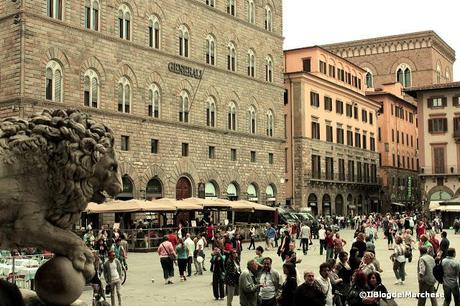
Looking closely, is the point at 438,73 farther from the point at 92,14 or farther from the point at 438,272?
the point at 438,272

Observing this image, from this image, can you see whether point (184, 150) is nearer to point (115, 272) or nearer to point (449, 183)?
point (115, 272)

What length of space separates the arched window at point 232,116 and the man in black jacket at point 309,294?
34128 mm

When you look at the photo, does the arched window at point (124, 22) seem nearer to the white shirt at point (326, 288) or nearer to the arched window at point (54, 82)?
the arched window at point (54, 82)

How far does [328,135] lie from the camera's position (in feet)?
187

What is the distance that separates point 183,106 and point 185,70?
228 cm

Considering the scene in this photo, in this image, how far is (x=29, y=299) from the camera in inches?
168

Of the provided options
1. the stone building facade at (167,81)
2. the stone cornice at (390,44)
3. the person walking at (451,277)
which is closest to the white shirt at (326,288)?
the person walking at (451,277)

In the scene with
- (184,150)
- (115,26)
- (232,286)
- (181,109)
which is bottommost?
(232,286)

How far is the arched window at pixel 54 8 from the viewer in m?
30.5

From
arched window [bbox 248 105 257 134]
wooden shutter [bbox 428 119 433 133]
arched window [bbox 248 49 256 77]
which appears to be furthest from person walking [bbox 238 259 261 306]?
wooden shutter [bbox 428 119 433 133]

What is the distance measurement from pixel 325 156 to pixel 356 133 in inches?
330

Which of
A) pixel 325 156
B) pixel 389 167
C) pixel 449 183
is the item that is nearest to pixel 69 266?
pixel 325 156

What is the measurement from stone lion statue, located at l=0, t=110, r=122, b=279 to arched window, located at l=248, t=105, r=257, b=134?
40.3 metres

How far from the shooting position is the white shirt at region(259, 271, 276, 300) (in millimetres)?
10086
